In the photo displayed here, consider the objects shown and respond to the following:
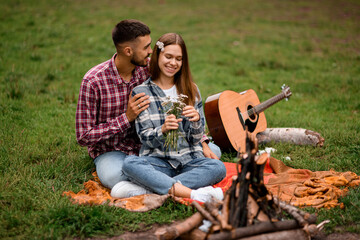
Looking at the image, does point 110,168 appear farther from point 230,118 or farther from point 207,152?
point 230,118

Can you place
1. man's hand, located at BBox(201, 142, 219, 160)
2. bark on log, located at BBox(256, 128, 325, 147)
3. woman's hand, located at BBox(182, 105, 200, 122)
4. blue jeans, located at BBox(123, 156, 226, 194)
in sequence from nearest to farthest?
blue jeans, located at BBox(123, 156, 226, 194) → woman's hand, located at BBox(182, 105, 200, 122) → man's hand, located at BBox(201, 142, 219, 160) → bark on log, located at BBox(256, 128, 325, 147)

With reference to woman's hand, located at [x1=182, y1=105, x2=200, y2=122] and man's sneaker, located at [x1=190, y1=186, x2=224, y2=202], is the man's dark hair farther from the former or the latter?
man's sneaker, located at [x1=190, y1=186, x2=224, y2=202]

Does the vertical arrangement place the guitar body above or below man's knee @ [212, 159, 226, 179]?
above

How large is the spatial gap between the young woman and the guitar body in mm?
658

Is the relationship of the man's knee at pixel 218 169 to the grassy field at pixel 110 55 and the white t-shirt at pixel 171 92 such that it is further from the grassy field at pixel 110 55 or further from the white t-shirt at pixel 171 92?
the white t-shirt at pixel 171 92

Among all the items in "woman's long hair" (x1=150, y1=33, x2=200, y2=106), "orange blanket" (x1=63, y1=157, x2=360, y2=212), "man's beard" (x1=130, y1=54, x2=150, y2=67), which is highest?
"man's beard" (x1=130, y1=54, x2=150, y2=67)

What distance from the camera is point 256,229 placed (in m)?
2.40

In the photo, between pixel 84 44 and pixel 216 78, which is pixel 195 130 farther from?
pixel 84 44

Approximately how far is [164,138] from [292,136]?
7.30ft

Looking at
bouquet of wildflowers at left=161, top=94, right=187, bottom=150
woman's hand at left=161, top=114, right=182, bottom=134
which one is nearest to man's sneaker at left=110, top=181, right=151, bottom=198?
bouquet of wildflowers at left=161, top=94, right=187, bottom=150

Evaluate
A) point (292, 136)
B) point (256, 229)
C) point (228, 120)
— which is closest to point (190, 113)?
point (228, 120)

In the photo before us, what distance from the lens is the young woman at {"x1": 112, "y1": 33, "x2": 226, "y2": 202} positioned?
10.8ft

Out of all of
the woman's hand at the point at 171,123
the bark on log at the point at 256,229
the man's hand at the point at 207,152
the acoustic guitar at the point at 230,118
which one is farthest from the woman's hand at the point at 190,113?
the bark on log at the point at 256,229

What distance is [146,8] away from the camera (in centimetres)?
1529
